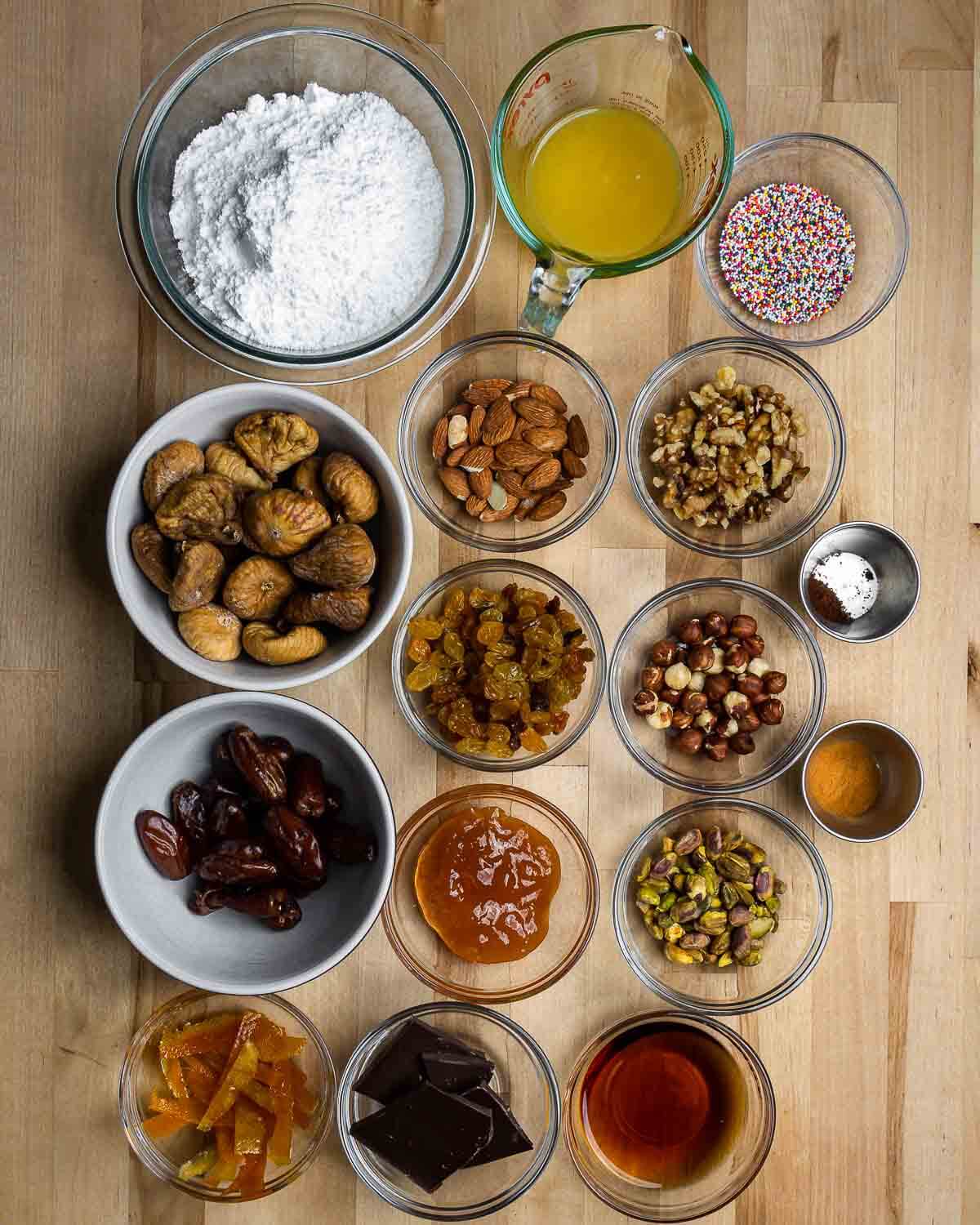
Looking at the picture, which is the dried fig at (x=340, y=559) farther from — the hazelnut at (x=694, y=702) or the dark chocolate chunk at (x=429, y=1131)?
the dark chocolate chunk at (x=429, y=1131)

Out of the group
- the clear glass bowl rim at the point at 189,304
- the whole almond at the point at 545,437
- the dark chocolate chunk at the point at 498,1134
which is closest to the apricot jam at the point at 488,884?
the dark chocolate chunk at the point at 498,1134

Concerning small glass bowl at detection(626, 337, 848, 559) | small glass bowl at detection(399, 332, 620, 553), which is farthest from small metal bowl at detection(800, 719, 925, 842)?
Answer: small glass bowl at detection(399, 332, 620, 553)

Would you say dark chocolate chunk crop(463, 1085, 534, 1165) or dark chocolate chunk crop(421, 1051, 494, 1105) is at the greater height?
dark chocolate chunk crop(421, 1051, 494, 1105)

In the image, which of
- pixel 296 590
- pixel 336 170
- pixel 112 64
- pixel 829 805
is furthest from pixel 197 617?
Result: pixel 829 805

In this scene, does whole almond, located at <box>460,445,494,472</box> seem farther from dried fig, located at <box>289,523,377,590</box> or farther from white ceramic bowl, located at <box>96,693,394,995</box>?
white ceramic bowl, located at <box>96,693,394,995</box>

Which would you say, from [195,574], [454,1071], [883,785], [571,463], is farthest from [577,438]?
[454,1071]

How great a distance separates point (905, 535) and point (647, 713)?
0.42 m

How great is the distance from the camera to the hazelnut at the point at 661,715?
119 cm

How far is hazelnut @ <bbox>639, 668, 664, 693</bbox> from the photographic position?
3.92 ft

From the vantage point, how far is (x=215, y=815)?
1096 millimetres

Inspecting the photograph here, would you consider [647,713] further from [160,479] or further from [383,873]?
[160,479]

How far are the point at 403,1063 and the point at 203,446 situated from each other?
0.76 m

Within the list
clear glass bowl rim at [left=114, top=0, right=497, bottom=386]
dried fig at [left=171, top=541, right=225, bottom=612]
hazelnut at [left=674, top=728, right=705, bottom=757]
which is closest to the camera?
dried fig at [left=171, top=541, right=225, bottom=612]

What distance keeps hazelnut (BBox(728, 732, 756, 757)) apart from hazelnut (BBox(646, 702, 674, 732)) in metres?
0.09
